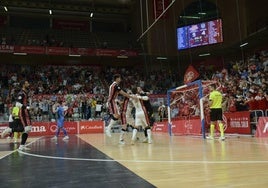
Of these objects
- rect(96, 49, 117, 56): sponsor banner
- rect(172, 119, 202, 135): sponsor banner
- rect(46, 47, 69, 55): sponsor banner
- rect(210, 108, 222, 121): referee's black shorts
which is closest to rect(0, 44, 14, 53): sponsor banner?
rect(46, 47, 69, 55): sponsor banner

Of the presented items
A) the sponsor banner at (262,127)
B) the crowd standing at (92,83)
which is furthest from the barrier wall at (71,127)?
the sponsor banner at (262,127)

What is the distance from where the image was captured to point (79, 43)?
36312 millimetres

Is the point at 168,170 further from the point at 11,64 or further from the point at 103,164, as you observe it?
the point at 11,64

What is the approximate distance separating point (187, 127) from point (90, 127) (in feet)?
33.2

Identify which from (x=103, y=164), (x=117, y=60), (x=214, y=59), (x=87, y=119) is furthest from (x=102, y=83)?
(x=103, y=164)

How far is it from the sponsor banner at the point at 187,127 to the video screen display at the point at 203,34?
16978 millimetres

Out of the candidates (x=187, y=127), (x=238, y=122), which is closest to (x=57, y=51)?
(x=187, y=127)

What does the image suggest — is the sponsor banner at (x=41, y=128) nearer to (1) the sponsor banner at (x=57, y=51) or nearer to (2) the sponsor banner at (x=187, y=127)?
(2) the sponsor banner at (x=187, y=127)

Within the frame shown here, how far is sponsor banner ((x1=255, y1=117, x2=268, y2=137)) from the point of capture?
1225cm

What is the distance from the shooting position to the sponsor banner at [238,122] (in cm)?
1366

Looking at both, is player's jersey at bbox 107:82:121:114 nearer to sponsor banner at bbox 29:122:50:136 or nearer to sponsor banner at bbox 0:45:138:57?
sponsor banner at bbox 29:122:50:136

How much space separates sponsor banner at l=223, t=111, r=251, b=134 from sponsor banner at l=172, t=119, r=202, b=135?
1.34 meters

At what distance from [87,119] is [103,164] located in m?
20.6

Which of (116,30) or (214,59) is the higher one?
(116,30)
